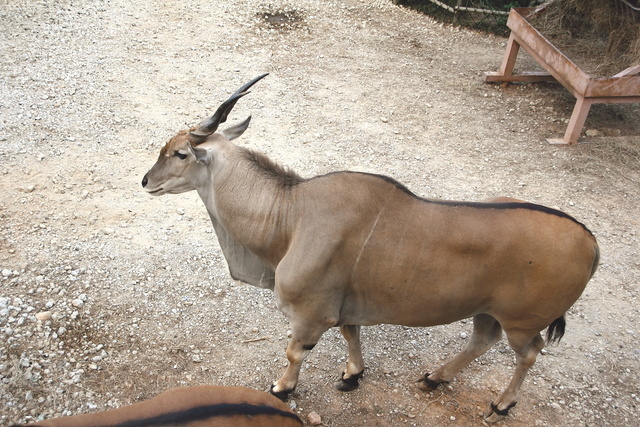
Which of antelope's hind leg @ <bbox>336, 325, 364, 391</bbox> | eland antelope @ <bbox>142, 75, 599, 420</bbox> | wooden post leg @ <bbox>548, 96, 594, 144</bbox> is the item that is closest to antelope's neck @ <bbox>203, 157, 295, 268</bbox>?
eland antelope @ <bbox>142, 75, 599, 420</bbox>

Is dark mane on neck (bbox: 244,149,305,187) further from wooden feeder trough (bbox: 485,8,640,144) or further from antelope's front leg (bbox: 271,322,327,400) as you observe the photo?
wooden feeder trough (bbox: 485,8,640,144)

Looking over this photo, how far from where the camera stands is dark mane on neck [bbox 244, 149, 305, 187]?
15.6 feet

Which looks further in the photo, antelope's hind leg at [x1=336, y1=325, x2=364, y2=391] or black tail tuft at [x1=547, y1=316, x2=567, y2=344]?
antelope's hind leg at [x1=336, y1=325, x2=364, y2=391]

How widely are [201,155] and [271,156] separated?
3.74 meters

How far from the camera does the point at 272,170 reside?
4805mm

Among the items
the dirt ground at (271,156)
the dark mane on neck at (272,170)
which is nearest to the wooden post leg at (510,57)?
the dirt ground at (271,156)

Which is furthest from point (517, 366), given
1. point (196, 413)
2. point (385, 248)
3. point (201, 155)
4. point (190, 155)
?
point (190, 155)

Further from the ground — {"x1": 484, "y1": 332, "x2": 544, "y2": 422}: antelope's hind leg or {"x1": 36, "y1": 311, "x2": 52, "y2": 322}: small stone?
{"x1": 484, "y1": 332, "x2": 544, "y2": 422}: antelope's hind leg

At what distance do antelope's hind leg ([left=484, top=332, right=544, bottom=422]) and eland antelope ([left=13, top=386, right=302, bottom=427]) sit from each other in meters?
2.13

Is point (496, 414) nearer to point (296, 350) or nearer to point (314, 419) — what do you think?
point (314, 419)

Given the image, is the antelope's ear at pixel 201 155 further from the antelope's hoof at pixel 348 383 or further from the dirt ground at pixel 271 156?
the antelope's hoof at pixel 348 383

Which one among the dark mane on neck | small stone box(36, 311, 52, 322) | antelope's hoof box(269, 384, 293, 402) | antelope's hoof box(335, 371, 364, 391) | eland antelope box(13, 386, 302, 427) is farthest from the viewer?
small stone box(36, 311, 52, 322)

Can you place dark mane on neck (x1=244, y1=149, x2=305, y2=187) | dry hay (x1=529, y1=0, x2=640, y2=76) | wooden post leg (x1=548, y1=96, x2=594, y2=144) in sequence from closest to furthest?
1. dark mane on neck (x1=244, y1=149, x2=305, y2=187)
2. wooden post leg (x1=548, y1=96, x2=594, y2=144)
3. dry hay (x1=529, y1=0, x2=640, y2=76)

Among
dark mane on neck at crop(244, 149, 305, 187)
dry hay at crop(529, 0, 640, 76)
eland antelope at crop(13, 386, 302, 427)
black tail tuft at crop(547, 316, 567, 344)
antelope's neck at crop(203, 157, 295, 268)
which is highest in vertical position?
dry hay at crop(529, 0, 640, 76)
